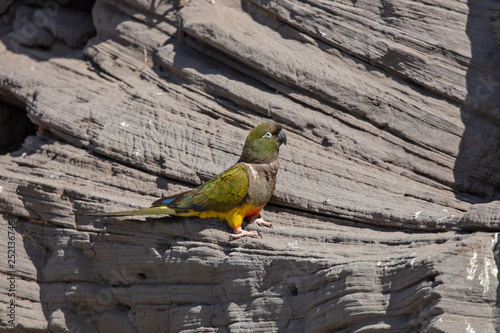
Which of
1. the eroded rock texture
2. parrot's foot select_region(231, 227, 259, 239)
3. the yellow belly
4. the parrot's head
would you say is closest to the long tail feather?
the yellow belly

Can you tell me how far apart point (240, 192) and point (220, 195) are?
20 centimetres

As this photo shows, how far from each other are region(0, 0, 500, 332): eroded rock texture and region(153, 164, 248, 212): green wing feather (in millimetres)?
303

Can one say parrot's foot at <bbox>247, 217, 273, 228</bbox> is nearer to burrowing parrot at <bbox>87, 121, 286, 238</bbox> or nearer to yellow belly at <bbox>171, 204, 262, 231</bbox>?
burrowing parrot at <bbox>87, 121, 286, 238</bbox>

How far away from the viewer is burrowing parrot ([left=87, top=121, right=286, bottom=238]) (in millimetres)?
5184

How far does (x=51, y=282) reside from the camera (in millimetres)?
6168

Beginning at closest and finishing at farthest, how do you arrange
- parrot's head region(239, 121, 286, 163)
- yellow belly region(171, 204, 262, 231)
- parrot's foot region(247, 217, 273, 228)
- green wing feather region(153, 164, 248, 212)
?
green wing feather region(153, 164, 248, 212) < yellow belly region(171, 204, 262, 231) < parrot's head region(239, 121, 286, 163) < parrot's foot region(247, 217, 273, 228)

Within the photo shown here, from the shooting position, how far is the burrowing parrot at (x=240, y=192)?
518 cm

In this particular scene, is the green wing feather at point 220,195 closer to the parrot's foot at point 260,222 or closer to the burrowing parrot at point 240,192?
the burrowing parrot at point 240,192

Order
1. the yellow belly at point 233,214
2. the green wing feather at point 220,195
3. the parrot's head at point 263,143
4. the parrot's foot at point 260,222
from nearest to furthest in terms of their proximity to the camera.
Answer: the green wing feather at point 220,195, the yellow belly at point 233,214, the parrot's head at point 263,143, the parrot's foot at point 260,222

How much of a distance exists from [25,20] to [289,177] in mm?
5249

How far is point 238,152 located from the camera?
6.19m

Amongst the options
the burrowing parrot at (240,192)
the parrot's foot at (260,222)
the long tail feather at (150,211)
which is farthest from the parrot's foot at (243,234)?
the long tail feather at (150,211)

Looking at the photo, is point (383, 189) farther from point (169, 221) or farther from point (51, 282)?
point (51, 282)

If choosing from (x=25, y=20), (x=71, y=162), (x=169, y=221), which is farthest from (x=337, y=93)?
(x=25, y=20)
